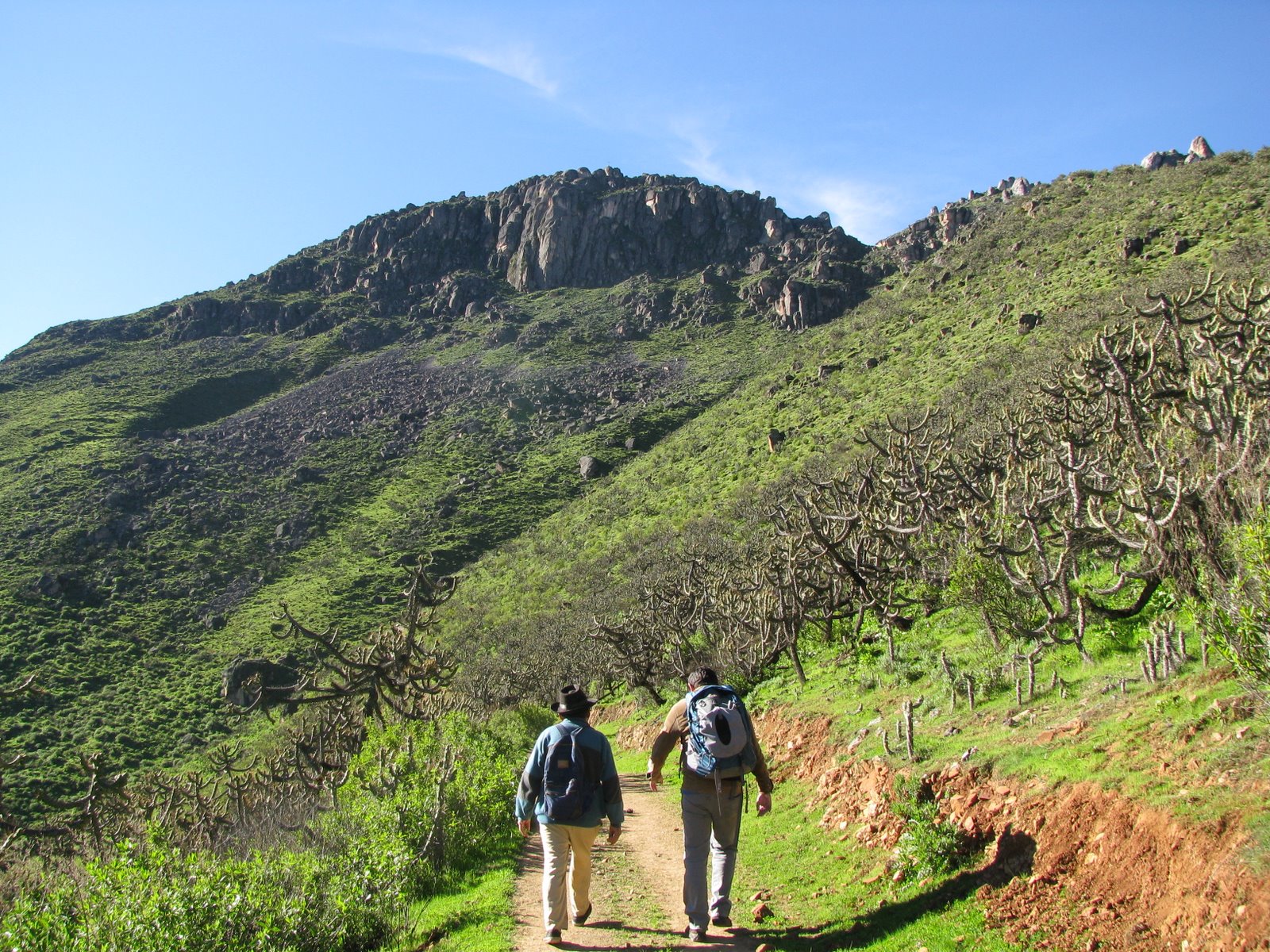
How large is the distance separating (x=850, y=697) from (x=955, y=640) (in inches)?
74.1

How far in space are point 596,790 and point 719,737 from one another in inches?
39.0

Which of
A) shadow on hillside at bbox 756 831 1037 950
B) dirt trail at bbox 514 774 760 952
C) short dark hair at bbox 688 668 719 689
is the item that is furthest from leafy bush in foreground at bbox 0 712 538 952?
shadow on hillside at bbox 756 831 1037 950

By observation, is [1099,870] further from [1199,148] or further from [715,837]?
[1199,148]

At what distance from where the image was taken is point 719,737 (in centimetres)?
548

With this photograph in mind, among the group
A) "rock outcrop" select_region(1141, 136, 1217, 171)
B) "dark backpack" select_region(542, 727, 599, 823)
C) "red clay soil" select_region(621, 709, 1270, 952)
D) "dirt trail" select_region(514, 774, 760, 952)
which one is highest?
"rock outcrop" select_region(1141, 136, 1217, 171)

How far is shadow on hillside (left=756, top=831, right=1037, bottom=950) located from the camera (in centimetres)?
496

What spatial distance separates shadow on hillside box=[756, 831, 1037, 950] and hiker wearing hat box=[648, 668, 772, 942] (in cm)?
52

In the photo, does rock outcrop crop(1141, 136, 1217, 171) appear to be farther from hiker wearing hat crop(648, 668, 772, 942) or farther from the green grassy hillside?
hiker wearing hat crop(648, 668, 772, 942)

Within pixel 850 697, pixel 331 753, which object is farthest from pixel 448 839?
pixel 331 753

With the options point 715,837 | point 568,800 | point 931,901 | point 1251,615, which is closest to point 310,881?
point 568,800

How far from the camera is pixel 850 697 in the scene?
1116cm

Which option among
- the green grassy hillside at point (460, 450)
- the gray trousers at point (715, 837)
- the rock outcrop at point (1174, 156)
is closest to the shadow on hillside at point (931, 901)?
the gray trousers at point (715, 837)

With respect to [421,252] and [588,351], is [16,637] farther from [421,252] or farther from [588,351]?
[421,252]

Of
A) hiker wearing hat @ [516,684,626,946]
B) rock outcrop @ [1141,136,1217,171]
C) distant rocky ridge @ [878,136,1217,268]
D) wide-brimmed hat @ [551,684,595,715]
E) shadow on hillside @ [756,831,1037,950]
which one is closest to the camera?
shadow on hillside @ [756,831,1037,950]
